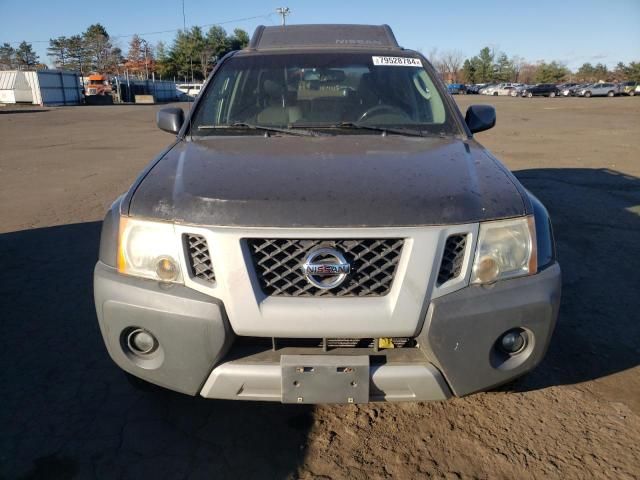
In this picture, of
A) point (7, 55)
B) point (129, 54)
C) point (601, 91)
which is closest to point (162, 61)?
point (129, 54)

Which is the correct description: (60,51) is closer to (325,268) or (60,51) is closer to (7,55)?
(7,55)

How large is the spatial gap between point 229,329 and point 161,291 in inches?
12.5

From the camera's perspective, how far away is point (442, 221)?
6.41 feet

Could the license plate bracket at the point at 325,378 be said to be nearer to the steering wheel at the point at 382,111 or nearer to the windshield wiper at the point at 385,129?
the windshield wiper at the point at 385,129

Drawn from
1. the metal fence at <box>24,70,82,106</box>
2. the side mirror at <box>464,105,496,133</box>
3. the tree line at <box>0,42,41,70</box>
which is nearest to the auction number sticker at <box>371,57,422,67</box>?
the side mirror at <box>464,105,496,133</box>

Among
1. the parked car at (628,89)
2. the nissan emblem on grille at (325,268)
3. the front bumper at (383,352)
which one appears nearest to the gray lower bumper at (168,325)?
the front bumper at (383,352)

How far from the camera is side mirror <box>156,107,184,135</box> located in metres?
3.24

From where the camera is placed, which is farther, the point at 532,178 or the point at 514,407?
the point at 532,178

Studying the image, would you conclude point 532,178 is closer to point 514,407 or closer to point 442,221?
point 514,407

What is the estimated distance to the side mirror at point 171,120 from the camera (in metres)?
3.24

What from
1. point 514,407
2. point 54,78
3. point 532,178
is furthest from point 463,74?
point 514,407

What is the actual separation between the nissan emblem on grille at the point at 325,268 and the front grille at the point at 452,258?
39cm

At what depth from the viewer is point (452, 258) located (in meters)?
2.03

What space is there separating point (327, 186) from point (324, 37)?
7.16ft
